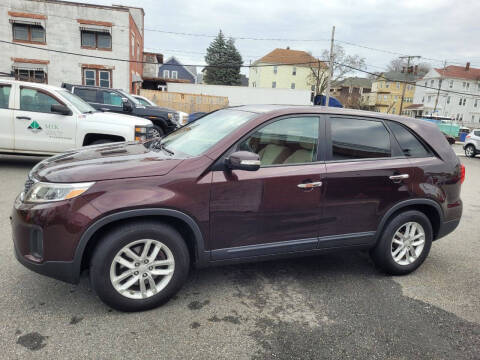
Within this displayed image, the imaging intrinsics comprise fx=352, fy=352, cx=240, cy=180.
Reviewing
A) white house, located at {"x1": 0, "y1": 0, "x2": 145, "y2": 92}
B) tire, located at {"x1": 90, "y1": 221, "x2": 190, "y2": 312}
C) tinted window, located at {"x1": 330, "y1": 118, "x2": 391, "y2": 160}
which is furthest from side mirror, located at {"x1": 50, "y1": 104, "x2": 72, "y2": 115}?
white house, located at {"x1": 0, "y1": 0, "x2": 145, "y2": 92}

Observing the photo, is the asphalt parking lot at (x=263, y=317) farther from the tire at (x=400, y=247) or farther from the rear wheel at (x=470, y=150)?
the rear wheel at (x=470, y=150)

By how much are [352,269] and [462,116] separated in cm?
7309

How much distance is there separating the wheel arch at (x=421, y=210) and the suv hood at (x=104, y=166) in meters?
2.13

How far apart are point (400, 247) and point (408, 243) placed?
0.34 feet

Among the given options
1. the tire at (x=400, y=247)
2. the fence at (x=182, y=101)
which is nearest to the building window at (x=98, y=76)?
the fence at (x=182, y=101)

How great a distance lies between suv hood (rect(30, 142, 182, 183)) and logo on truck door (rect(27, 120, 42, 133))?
4660 mm

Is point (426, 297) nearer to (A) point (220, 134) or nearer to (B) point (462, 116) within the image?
(A) point (220, 134)

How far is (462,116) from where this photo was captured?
6425 cm

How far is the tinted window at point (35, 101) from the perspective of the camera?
23.5 ft

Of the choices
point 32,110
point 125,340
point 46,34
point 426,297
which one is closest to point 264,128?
point 125,340

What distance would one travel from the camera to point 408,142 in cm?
371

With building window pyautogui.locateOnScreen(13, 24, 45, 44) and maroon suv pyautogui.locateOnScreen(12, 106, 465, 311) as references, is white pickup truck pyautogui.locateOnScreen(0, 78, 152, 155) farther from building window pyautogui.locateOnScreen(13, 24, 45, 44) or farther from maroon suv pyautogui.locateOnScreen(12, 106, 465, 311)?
building window pyautogui.locateOnScreen(13, 24, 45, 44)

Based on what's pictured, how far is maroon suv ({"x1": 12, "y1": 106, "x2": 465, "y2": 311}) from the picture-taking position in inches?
102

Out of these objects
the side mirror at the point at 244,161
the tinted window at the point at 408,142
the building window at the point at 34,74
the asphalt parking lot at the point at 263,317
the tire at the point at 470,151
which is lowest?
the tire at the point at 470,151
